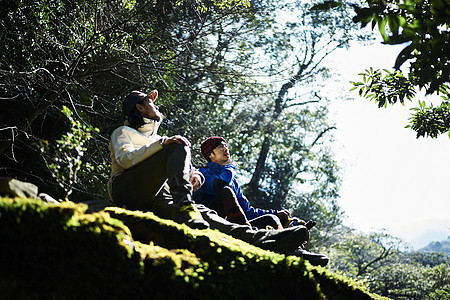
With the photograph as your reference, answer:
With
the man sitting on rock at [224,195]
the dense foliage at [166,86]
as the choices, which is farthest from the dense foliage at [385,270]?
the man sitting on rock at [224,195]

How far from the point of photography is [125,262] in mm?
2299

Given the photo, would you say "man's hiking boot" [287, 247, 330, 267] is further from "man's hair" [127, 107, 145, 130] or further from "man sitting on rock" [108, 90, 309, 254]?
"man's hair" [127, 107, 145, 130]

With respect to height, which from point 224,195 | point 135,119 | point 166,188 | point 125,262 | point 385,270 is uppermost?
point 135,119

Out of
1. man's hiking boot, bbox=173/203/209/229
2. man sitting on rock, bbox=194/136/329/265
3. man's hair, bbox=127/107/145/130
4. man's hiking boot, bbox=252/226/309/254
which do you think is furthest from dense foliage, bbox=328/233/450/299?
man's hiking boot, bbox=173/203/209/229

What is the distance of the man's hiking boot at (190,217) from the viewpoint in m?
3.31

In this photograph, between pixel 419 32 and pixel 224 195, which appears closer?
pixel 419 32

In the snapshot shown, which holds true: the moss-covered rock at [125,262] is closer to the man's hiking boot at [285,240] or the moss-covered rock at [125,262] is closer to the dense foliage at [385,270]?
the man's hiking boot at [285,240]

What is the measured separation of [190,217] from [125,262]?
1.12m

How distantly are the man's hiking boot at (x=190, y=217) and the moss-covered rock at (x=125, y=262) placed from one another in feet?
0.81

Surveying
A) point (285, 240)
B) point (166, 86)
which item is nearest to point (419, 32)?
point (285, 240)

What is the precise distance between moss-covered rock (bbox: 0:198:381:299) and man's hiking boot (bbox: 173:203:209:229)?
→ 0.25 m

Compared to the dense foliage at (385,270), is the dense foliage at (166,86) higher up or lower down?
higher up

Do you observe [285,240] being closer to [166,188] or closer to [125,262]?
[166,188]

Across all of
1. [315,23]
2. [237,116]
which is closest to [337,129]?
[315,23]
